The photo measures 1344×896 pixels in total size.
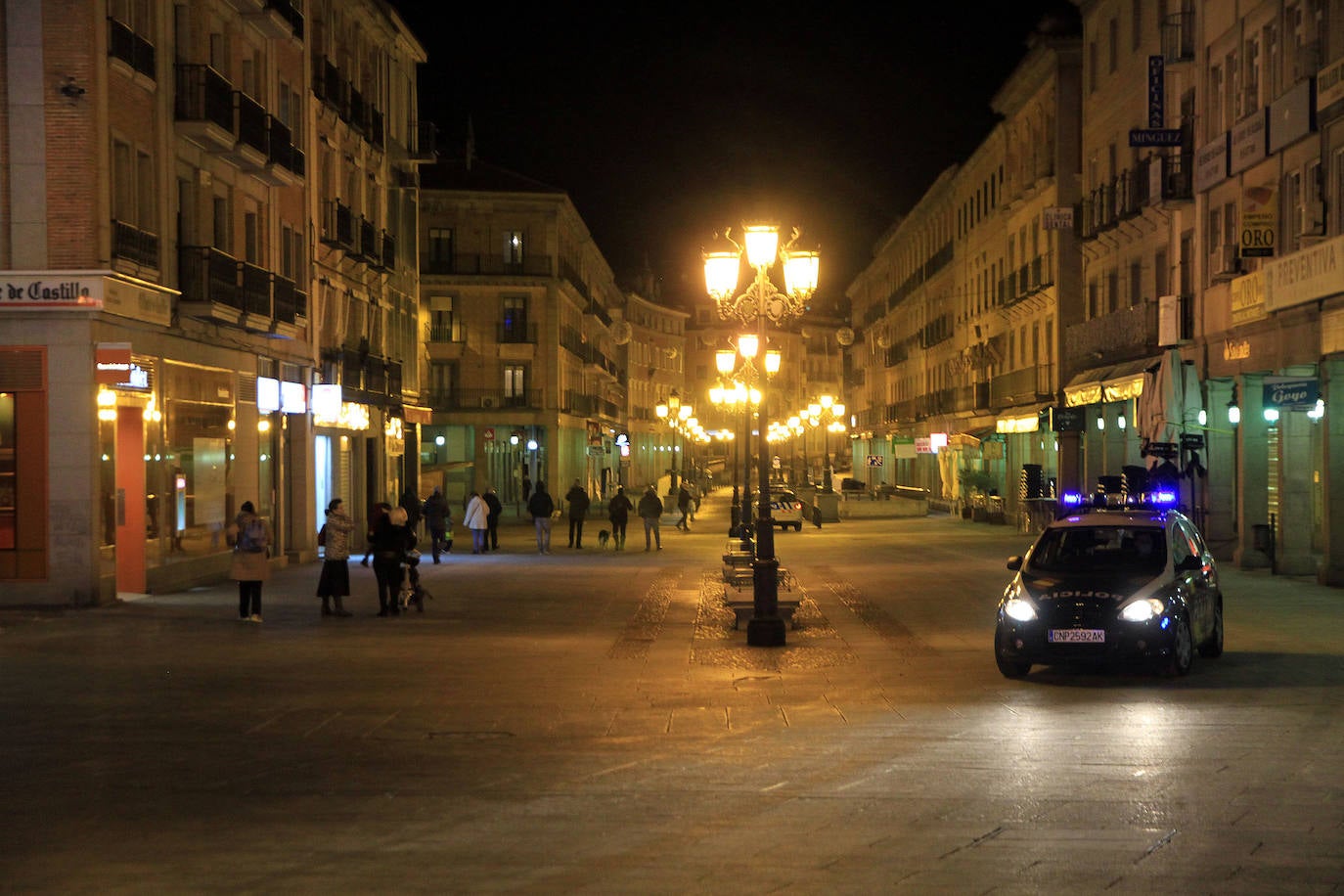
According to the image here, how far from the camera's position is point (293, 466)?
1369 inches

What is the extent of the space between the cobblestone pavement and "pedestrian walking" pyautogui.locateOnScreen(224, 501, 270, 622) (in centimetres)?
48

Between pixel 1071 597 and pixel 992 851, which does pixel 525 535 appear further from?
pixel 992 851

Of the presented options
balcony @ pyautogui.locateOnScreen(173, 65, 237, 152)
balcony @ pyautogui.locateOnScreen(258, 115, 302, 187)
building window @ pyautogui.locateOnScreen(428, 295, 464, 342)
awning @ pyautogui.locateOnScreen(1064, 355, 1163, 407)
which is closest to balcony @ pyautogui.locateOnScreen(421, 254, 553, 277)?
building window @ pyautogui.locateOnScreen(428, 295, 464, 342)

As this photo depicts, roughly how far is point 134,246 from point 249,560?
5.63 m

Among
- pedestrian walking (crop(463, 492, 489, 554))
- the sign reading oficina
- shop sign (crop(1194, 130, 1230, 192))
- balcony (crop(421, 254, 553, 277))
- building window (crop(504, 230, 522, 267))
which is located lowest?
pedestrian walking (crop(463, 492, 489, 554))

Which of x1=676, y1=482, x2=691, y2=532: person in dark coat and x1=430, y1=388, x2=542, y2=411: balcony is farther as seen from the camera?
x1=430, y1=388, x2=542, y2=411: balcony

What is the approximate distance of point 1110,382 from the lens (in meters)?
37.2

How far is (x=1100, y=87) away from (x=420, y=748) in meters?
34.9

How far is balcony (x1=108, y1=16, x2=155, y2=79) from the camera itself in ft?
77.6

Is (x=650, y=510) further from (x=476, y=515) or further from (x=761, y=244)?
(x=761, y=244)

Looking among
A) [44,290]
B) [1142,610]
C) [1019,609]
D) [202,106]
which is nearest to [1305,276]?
[1142,610]

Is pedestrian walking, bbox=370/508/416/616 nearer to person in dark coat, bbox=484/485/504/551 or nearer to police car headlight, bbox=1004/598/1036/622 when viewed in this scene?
police car headlight, bbox=1004/598/1036/622

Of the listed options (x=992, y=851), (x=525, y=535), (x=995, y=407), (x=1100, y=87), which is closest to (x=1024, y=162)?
(x=995, y=407)

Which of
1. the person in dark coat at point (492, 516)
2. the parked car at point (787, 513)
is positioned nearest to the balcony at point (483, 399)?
the parked car at point (787, 513)
